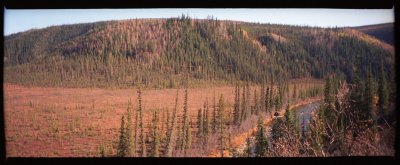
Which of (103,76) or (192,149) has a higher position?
(103,76)

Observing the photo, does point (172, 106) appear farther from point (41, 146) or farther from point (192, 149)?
point (41, 146)

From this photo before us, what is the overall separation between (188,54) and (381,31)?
4.22 meters

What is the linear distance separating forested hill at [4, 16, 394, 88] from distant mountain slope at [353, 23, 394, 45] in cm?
26

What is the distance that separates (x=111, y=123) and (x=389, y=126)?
5.96 metres

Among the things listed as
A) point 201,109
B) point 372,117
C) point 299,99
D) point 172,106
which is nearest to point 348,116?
point 372,117

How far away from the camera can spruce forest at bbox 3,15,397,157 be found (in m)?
8.73

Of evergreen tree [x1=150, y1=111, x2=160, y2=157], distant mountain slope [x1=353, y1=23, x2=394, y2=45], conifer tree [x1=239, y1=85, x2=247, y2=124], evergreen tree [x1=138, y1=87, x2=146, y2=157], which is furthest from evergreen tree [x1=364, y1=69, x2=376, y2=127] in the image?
evergreen tree [x1=138, y1=87, x2=146, y2=157]

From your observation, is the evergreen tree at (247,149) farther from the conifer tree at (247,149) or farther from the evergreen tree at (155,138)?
the evergreen tree at (155,138)

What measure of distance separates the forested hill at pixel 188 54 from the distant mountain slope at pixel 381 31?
26cm

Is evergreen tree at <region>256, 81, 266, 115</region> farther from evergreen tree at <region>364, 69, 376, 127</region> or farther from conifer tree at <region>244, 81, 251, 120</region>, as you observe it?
evergreen tree at <region>364, 69, 376, 127</region>

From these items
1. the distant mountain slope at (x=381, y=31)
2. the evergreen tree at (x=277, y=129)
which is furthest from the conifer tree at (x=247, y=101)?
the distant mountain slope at (x=381, y=31)

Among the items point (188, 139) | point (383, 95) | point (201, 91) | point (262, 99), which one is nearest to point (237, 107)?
point (262, 99)
